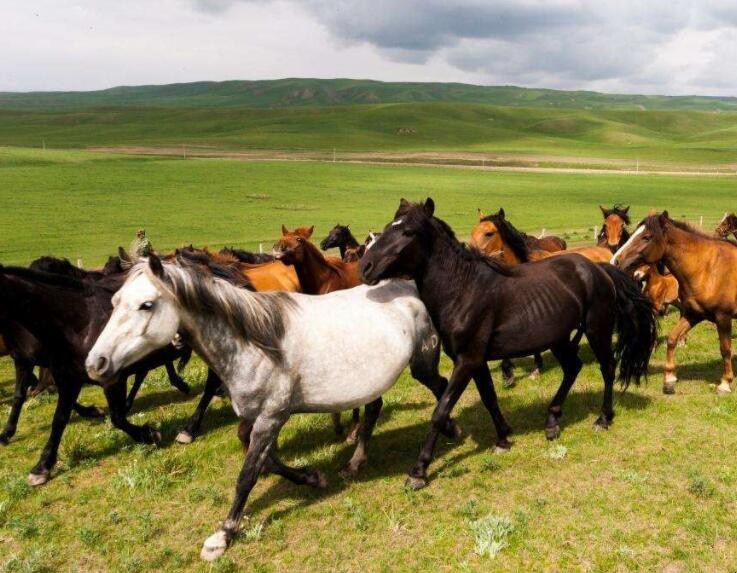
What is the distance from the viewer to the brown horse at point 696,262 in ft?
29.2

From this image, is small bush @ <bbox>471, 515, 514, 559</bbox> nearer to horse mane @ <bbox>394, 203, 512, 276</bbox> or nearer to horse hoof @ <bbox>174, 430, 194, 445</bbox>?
horse mane @ <bbox>394, 203, 512, 276</bbox>

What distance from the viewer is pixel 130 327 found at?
15.7 feet

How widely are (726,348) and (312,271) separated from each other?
287 inches

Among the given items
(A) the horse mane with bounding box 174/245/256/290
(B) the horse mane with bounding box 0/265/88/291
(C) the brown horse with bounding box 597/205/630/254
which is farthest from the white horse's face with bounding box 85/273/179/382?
(C) the brown horse with bounding box 597/205/630/254

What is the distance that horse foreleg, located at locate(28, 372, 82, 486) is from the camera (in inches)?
276

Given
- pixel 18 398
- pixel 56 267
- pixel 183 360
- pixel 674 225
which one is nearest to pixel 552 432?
pixel 674 225

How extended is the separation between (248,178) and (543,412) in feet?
178

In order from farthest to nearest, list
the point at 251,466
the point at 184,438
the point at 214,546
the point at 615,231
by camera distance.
Answer: the point at 615,231, the point at 184,438, the point at 251,466, the point at 214,546

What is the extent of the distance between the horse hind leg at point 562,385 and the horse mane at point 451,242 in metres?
1.65

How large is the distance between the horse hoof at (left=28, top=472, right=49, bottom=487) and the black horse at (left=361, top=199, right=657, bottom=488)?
465 centimetres

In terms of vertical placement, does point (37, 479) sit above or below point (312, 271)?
below

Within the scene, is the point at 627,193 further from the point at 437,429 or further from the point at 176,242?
the point at 437,429

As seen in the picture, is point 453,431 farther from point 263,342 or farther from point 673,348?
point 673,348

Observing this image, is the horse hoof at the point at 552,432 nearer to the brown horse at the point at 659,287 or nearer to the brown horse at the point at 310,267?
the brown horse at the point at 310,267
